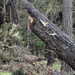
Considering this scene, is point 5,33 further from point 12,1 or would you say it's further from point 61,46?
point 61,46

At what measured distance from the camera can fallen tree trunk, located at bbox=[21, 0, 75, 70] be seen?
Answer: 4820 millimetres

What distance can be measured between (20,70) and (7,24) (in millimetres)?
7961

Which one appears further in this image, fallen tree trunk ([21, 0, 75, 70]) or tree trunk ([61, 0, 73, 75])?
tree trunk ([61, 0, 73, 75])

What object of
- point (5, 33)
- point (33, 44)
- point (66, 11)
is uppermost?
point (66, 11)

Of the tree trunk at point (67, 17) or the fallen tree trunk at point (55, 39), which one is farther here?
the tree trunk at point (67, 17)

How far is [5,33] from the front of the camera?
18.2 metres

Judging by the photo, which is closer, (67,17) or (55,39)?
(55,39)

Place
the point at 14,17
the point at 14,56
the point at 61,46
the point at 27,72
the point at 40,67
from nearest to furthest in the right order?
the point at 61,46 → the point at 27,72 → the point at 40,67 → the point at 14,56 → the point at 14,17

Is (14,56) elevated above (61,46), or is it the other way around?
(61,46)

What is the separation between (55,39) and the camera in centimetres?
487

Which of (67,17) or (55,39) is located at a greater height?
(67,17)

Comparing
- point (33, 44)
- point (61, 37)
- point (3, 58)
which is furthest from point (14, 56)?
point (33, 44)

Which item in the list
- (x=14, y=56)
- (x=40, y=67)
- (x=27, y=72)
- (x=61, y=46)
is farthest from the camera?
(x=14, y=56)

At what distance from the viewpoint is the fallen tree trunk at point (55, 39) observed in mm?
4820
